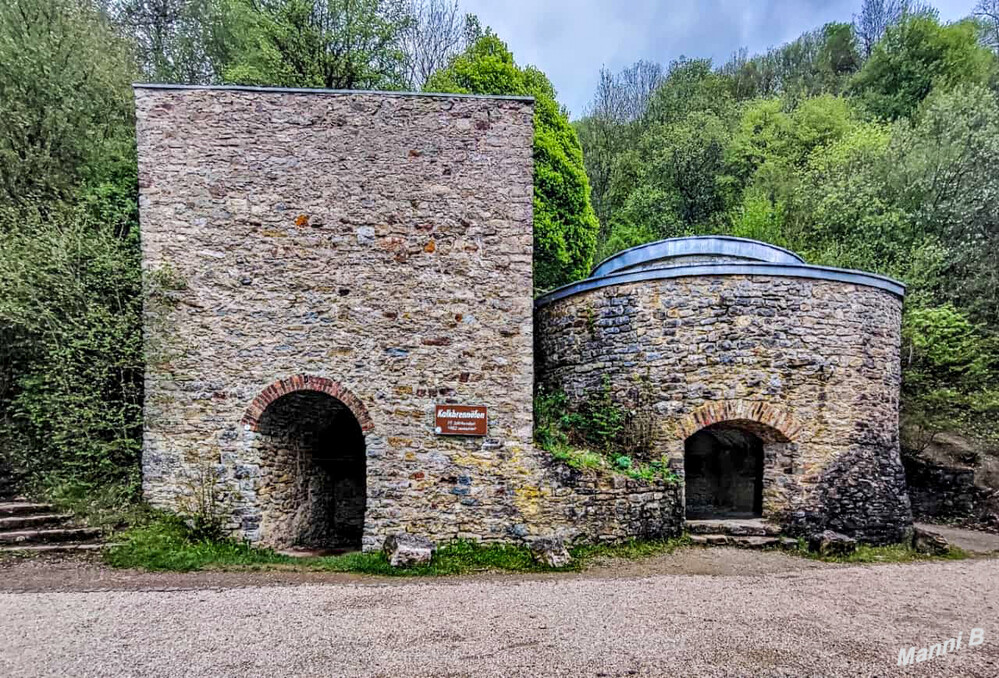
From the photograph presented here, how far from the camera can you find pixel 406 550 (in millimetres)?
5625

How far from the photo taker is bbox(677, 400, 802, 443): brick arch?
673 cm

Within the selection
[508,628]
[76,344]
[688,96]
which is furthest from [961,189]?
[76,344]

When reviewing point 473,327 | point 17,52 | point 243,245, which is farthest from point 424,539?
point 17,52

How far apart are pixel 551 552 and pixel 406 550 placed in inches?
65.1

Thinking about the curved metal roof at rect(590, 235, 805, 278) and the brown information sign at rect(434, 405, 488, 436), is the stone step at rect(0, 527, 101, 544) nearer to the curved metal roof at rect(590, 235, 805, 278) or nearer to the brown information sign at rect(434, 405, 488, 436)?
the brown information sign at rect(434, 405, 488, 436)

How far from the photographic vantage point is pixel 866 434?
6992 mm

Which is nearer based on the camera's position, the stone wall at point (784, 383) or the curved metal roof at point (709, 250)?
the stone wall at point (784, 383)

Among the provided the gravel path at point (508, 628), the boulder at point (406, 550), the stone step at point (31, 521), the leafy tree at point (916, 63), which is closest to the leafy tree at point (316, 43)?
the stone step at point (31, 521)

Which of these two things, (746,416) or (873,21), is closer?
(746,416)

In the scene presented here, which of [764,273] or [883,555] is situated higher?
[764,273]

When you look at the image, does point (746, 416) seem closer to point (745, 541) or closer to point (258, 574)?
point (745, 541)

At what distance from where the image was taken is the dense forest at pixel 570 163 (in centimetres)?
623

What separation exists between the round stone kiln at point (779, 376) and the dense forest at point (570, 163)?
352cm

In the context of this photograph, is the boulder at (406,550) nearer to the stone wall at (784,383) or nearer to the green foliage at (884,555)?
the stone wall at (784,383)
